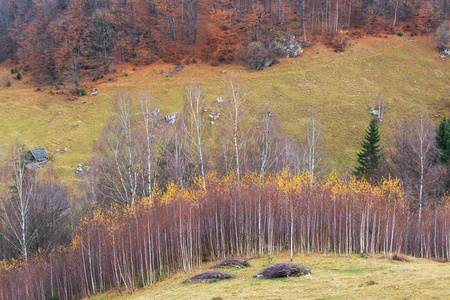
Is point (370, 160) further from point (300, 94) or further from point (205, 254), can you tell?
point (205, 254)

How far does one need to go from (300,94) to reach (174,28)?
47156mm

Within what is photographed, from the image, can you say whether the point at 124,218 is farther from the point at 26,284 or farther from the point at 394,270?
the point at 394,270

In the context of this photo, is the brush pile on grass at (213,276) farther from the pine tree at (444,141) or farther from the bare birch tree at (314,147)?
the pine tree at (444,141)

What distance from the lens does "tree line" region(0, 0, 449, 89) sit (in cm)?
8556

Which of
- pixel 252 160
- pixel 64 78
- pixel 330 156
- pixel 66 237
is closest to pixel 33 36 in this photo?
pixel 64 78

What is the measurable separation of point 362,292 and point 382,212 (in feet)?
60.9

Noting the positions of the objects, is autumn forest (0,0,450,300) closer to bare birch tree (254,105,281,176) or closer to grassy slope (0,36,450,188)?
bare birch tree (254,105,281,176)

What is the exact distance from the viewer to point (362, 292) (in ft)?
51.2

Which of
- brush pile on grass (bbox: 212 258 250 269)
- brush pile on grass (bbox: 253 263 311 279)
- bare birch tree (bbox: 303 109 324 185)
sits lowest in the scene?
brush pile on grass (bbox: 212 258 250 269)

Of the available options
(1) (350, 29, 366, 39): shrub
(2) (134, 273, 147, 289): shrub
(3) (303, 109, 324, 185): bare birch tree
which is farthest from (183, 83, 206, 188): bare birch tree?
(1) (350, 29, 366, 39): shrub

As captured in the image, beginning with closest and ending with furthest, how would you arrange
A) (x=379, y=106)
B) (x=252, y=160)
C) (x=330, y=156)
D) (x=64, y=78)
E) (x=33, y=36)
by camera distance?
(x=252, y=160), (x=330, y=156), (x=379, y=106), (x=64, y=78), (x=33, y=36)

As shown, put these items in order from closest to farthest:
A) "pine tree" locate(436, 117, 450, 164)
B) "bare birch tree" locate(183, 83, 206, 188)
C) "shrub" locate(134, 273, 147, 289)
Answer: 1. "shrub" locate(134, 273, 147, 289)
2. "bare birch tree" locate(183, 83, 206, 188)
3. "pine tree" locate(436, 117, 450, 164)

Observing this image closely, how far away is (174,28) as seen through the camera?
96562mm

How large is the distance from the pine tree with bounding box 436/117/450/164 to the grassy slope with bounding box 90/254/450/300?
89.6ft
